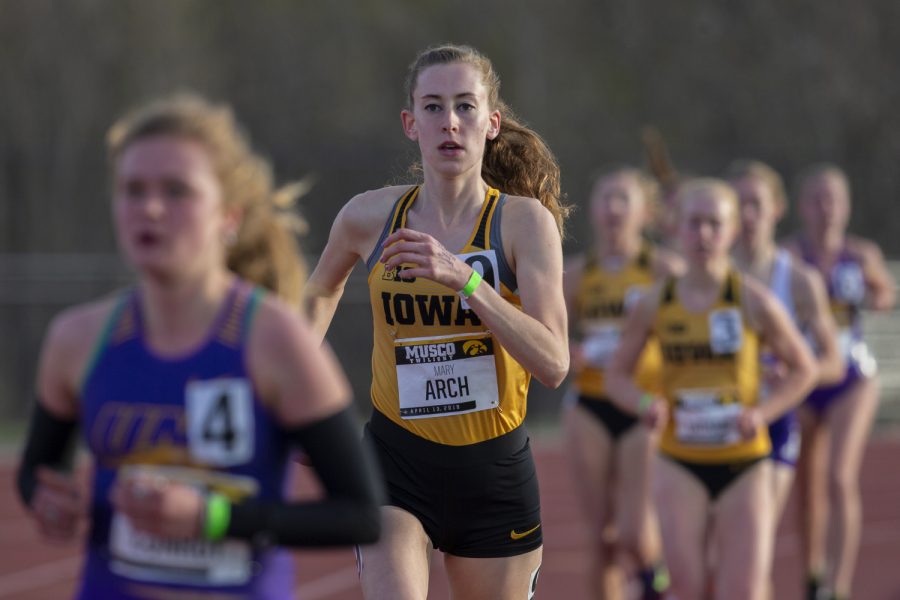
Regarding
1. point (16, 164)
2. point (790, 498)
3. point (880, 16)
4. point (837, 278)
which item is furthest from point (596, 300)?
point (880, 16)

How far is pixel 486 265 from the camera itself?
459 centimetres

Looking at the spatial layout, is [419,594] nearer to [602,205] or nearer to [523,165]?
[523,165]

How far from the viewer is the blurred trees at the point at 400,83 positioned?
20.1m

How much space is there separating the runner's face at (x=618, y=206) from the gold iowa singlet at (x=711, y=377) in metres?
2.03

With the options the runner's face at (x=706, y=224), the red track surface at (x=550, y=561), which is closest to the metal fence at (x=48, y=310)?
the red track surface at (x=550, y=561)

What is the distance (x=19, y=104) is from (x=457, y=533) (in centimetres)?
1682

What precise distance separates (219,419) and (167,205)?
1.28 ft

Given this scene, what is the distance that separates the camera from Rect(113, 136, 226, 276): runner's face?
2.77 m

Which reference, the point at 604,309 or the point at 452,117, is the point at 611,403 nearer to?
A: the point at 604,309

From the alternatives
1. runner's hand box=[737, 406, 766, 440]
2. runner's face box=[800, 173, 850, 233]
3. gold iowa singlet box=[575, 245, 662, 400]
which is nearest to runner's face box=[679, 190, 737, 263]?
runner's hand box=[737, 406, 766, 440]

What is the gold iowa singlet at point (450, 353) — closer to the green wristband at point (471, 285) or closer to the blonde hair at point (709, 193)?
the green wristband at point (471, 285)

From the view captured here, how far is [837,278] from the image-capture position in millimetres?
10023

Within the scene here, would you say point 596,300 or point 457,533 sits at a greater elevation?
point 596,300

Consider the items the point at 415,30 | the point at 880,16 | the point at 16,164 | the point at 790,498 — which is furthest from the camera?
the point at 415,30
